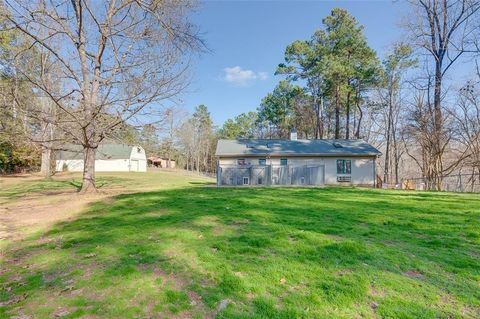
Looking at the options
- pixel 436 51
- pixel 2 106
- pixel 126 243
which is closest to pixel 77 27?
pixel 2 106

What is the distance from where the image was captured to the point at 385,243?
16.4 ft

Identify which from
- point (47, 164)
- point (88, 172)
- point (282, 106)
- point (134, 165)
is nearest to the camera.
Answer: point (88, 172)

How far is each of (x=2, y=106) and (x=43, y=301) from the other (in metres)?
9.56

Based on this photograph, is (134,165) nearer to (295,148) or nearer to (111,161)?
(111,161)

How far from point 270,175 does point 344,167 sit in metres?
5.88

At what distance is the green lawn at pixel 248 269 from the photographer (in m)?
3.04

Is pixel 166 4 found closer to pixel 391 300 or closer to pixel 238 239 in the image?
pixel 238 239

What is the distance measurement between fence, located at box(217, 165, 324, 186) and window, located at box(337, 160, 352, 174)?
1.60 meters

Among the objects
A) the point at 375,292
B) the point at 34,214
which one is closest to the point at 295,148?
the point at 34,214

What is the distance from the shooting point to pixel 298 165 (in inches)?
867

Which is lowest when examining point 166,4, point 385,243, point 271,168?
point 385,243

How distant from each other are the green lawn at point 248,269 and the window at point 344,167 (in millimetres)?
14920

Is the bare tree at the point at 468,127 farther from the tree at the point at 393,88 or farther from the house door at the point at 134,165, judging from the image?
the house door at the point at 134,165

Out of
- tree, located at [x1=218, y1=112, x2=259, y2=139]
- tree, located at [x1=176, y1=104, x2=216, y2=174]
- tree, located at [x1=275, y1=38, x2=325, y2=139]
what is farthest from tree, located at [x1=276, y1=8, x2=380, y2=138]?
tree, located at [x1=176, y1=104, x2=216, y2=174]
